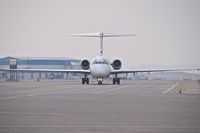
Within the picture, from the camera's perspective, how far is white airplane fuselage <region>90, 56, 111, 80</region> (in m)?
59.7

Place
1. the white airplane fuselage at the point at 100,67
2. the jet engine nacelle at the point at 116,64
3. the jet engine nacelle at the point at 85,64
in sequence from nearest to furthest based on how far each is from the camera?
the white airplane fuselage at the point at 100,67, the jet engine nacelle at the point at 85,64, the jet engine nacelle at the point at 116,64

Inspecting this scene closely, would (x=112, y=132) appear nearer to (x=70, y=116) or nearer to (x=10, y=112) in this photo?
(x=70, y=116)

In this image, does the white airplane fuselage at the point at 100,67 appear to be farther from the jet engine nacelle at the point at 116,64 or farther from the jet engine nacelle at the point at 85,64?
the jet engine nacelle at the point at 116,64

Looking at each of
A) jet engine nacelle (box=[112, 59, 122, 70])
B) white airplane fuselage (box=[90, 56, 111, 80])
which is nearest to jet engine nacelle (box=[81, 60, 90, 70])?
white airplane fuselage (box=[90, 56, 111, 80])

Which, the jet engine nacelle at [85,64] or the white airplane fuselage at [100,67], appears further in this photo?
the jet engine nacelle at [85,64]

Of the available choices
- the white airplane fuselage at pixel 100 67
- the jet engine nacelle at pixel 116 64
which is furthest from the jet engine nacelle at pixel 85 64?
the jet engine nacelle at pixel 116 64

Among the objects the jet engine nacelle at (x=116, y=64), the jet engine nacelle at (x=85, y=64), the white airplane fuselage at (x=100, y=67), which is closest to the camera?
the white airplane fuselage at (x=100, y=67)

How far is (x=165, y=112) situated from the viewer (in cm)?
1909

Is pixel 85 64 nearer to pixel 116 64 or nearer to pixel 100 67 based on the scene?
pixel 116 64

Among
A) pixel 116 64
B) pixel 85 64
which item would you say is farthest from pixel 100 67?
pixel 116 64

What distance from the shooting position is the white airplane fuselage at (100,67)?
196 feet

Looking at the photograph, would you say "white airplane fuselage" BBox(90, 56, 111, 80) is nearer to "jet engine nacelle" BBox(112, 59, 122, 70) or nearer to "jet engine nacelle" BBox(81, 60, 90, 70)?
"jet engine nacelle" BBox(81, 60, 90, 70)

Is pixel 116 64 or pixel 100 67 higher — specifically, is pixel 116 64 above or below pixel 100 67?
above

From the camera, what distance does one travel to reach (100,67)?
59625mm
